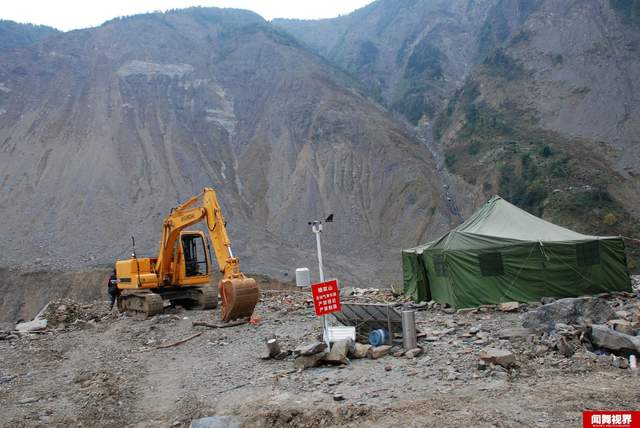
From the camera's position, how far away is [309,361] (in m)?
7.56

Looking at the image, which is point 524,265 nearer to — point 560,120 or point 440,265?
point 440,265

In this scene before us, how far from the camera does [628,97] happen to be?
39562mm

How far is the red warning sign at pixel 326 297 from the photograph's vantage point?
779 centimetres

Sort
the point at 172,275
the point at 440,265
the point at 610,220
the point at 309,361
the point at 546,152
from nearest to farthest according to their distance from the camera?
the point at 309,361, the point at 440,265, the point at 172,275, the point at 610,220, the point at 546,152

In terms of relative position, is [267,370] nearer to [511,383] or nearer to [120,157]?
[511,383]

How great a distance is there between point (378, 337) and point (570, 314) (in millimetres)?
3141

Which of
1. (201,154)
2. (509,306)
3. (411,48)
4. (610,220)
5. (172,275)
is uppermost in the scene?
(411,48)

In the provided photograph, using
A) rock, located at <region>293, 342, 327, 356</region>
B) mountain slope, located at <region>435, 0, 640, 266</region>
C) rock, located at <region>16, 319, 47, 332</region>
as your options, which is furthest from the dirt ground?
mountain slope, located at <region>435, 0, 640, 266</region>

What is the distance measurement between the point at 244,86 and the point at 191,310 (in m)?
41.1

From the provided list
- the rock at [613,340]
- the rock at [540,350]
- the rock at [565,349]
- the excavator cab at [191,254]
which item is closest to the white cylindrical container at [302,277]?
the rock at [540,350]

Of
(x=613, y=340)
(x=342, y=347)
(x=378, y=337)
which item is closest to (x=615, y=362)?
(x=613, y=340)

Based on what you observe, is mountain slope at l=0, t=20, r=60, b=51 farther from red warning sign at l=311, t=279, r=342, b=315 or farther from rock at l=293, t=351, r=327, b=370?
rock at l=293, t=351, r=327, b=370

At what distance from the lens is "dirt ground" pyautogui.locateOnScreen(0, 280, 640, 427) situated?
5.49m

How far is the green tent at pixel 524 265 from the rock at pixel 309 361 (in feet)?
19.1
